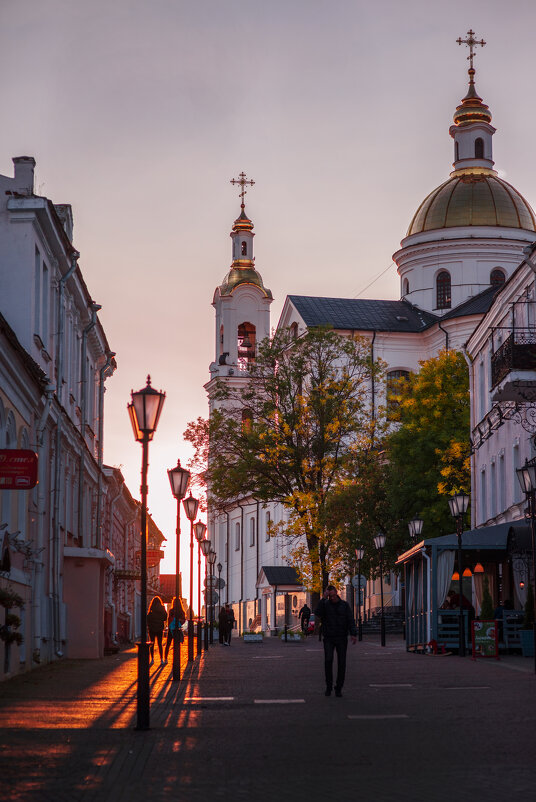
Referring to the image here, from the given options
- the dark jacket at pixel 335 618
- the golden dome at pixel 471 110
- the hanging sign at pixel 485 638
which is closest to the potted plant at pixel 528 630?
the hanging sign at pixel 485 638

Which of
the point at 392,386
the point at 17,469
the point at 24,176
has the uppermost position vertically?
the point at 392,386

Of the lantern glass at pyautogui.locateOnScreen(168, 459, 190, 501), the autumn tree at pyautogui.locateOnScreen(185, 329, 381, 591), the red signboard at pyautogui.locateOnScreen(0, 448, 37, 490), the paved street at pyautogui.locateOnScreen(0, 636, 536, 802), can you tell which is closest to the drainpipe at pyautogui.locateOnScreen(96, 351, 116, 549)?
the autumn tree at pyautogui.locateOnScreen(185, 329, 381, 591)

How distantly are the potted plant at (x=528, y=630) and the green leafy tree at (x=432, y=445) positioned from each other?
15.6m

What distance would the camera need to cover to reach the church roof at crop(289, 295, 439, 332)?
230ft

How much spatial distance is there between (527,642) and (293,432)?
24.4 meters

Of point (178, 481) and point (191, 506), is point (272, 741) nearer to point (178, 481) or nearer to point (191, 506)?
point (178, 481)

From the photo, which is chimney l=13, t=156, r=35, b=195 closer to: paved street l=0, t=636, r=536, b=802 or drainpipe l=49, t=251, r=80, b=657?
Answer: drainpipe l=49, t=251, r=80, b=657

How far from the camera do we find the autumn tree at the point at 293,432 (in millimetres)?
50125

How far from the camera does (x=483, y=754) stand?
387 inches

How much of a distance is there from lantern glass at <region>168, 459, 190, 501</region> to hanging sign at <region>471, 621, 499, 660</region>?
725cm

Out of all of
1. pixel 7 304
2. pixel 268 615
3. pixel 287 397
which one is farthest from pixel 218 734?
pixel 268 615

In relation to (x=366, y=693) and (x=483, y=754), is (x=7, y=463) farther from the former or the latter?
(x=483, y=754)

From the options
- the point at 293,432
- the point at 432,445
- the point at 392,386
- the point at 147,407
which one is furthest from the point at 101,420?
the point at 147,407

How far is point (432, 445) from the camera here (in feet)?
160
